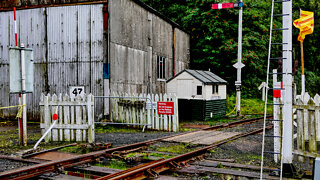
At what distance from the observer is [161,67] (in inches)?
842

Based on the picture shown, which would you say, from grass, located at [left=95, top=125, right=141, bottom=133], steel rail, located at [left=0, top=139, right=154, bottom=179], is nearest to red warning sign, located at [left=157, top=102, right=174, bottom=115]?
grass, located at [left=95, top=125, right=141, bottom=133]

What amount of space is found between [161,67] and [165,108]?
9.03 metres

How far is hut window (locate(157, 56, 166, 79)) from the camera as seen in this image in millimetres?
20891

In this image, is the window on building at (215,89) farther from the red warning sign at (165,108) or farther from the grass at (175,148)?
the grass at (175,148)

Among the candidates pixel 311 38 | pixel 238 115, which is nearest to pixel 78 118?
pixel 238 115

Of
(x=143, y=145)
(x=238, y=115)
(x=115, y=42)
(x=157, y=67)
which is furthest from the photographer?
(x=157, y=67)

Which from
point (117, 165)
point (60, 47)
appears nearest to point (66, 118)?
point (117, 165)

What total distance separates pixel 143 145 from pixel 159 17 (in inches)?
518

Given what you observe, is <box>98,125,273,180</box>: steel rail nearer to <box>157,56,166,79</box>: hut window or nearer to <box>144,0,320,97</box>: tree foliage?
<box>157,56,166,79</box>: hut window

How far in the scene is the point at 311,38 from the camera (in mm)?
36469

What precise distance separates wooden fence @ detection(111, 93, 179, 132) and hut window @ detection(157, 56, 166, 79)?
23.2 ft

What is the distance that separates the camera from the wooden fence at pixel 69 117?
9727 mm

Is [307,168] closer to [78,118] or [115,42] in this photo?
[78,118]

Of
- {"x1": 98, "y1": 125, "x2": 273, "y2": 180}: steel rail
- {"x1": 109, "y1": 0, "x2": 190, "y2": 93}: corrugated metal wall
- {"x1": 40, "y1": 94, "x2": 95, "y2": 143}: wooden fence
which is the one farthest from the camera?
{"x1": 109, "y1": 0, "x2": 190, "y2": 93}: corrugated metal wall
